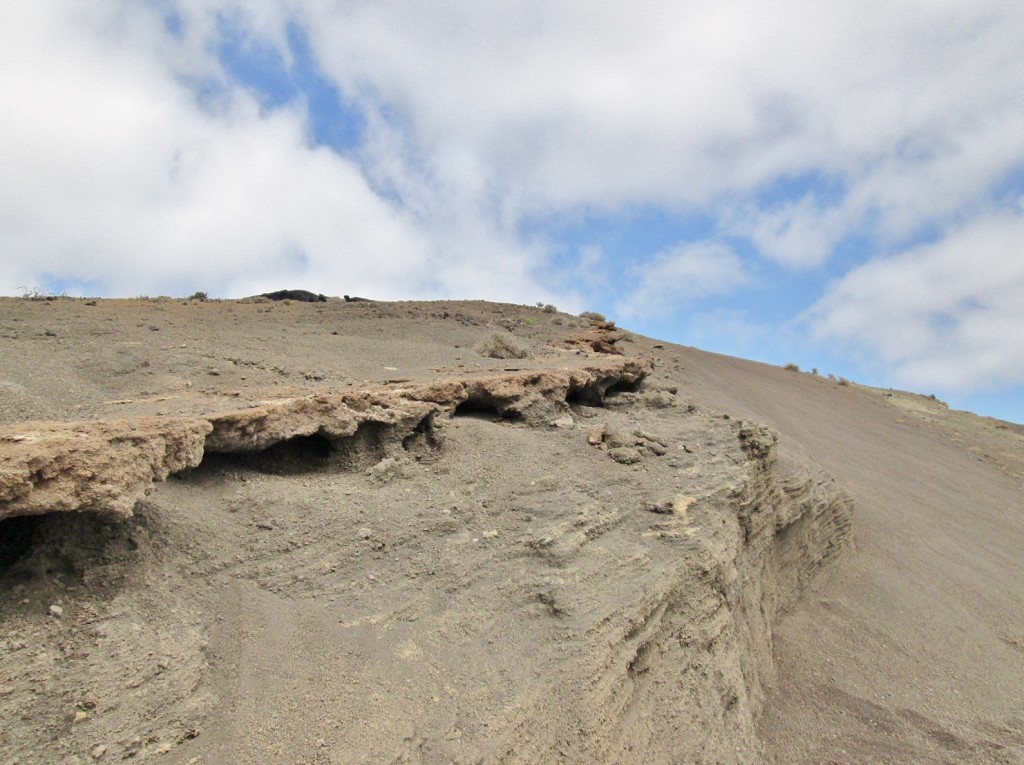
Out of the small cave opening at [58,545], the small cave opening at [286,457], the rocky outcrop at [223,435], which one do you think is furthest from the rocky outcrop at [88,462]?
the small cave opening at [286,457]

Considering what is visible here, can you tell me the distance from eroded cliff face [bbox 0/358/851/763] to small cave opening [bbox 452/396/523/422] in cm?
3

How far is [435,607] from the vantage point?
3041mm

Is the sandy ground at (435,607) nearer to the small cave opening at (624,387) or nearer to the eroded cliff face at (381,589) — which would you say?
the eroded cliff face at (381,589)

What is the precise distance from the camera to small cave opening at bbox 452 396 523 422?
197 inches

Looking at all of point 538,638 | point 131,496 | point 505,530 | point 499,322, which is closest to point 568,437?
point 505,530

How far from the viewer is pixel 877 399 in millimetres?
17797

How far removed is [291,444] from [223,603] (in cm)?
120

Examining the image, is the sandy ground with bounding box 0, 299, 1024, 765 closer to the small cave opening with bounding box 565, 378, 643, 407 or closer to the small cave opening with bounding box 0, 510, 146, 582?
the small cave opening with bounding box 0, 510, 146, 582

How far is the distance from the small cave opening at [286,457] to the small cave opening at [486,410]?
1372 mm

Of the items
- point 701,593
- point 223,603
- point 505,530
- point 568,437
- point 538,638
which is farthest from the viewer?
point 568,437

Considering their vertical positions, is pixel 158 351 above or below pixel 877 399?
below

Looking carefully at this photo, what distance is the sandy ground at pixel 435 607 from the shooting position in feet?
7.62

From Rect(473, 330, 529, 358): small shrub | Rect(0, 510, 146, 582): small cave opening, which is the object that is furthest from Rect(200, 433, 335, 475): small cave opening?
Rect(473, 330, 529, 358): small shrub

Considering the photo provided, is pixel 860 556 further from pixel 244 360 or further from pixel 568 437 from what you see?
pixel 244 360
